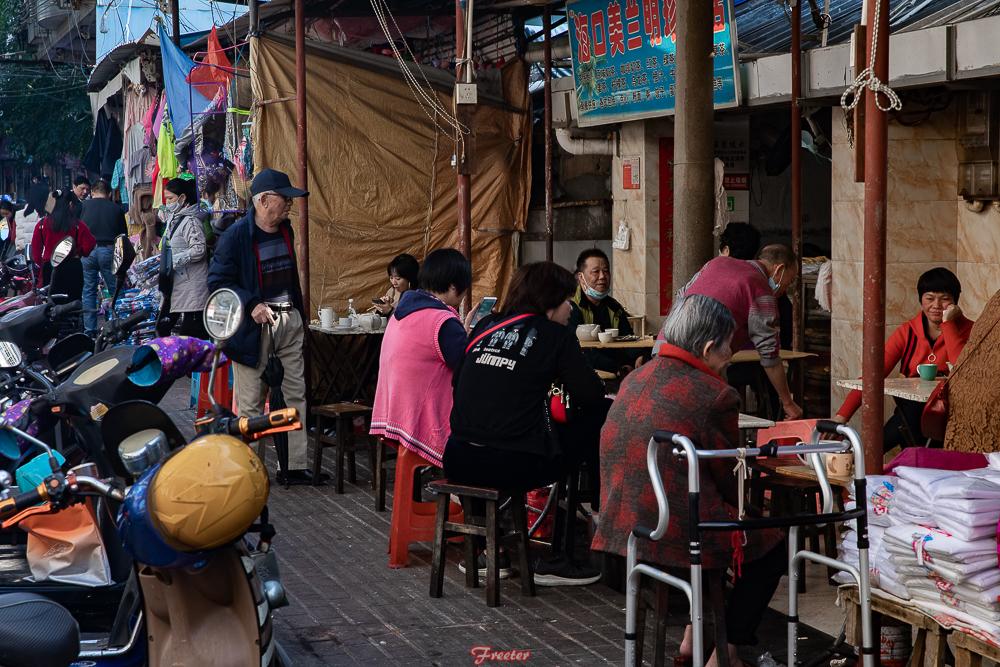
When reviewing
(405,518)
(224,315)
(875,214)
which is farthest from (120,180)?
(875,214)

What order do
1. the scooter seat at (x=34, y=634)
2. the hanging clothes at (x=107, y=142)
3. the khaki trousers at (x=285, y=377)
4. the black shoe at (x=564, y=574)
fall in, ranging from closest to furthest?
the scooter seat at (x=34, y=634) < the black shoe at (x=564, y=574) < the khaki trousers at (x=285, y=377) < the hanging clothes at (x=107, y=142)

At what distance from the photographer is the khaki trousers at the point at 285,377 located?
8.94 m

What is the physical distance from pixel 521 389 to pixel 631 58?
5.88 m

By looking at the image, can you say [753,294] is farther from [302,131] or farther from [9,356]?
[302,131]

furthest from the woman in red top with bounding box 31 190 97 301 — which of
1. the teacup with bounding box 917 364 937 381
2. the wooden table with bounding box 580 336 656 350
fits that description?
the teacup with bounding box 917 364 937 381

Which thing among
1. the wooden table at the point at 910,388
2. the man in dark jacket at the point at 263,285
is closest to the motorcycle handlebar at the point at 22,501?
the wooden table at the point at 910,388

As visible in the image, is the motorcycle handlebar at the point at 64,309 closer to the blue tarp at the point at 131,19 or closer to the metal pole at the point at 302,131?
the metal pole at the point at 302,131

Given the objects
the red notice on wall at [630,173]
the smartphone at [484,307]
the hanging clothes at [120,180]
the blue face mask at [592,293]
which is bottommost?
the smartphone at [484,307]

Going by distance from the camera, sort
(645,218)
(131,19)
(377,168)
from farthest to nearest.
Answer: (131,19), (377,168), (645,218)

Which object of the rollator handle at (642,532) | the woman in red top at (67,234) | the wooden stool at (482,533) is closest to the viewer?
the rollator handle at (642,532)

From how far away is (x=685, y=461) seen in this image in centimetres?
457

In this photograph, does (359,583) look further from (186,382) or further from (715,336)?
(186,382)

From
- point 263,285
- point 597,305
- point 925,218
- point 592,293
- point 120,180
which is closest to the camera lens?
point 263,285

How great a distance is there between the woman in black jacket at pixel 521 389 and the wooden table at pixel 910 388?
4.97 feet
